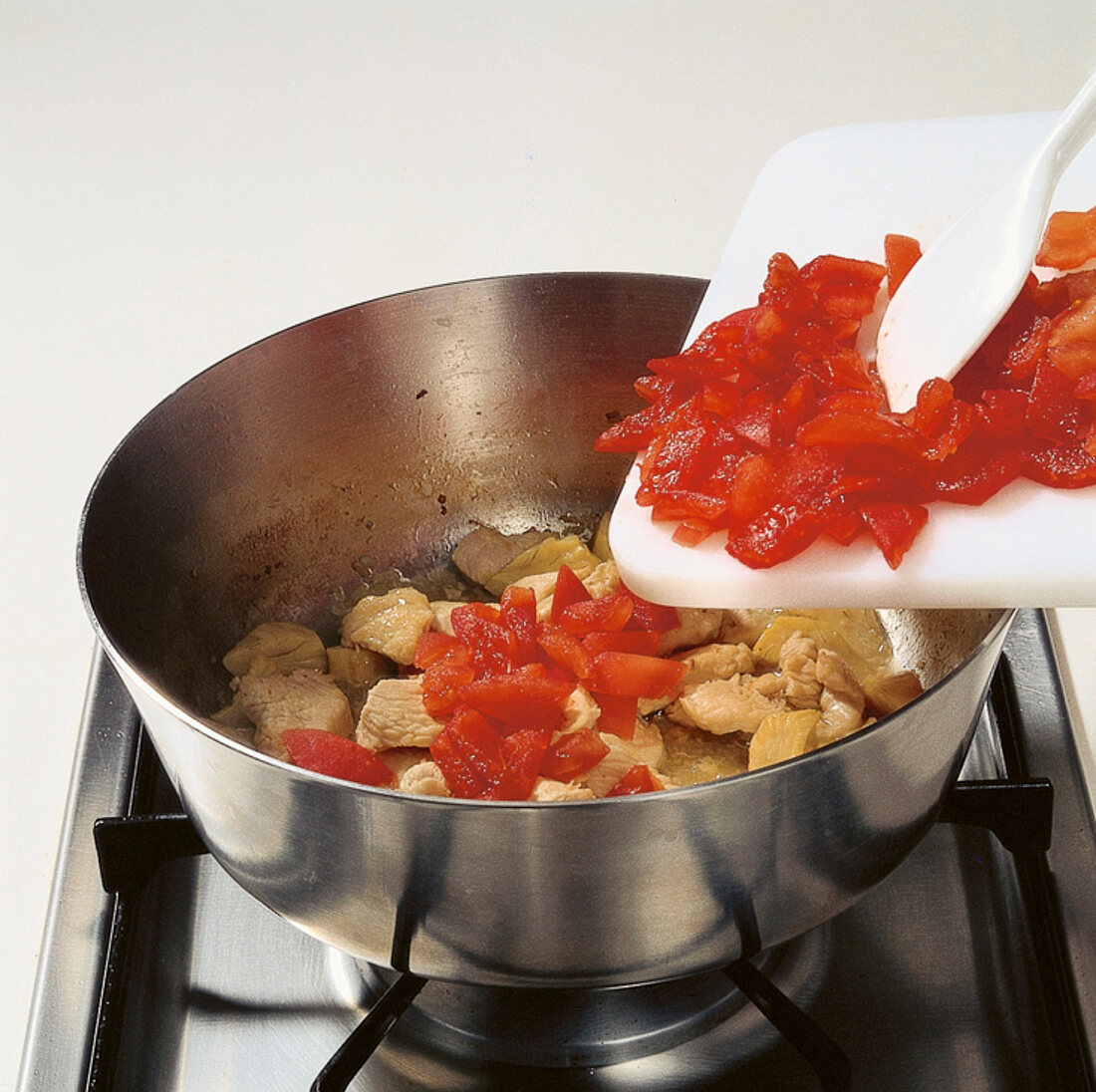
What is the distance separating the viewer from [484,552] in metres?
1.34

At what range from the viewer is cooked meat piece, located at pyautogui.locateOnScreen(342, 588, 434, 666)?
1.22 meters

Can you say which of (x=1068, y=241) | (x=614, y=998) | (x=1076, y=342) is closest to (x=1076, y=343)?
(x=1076, y=342)

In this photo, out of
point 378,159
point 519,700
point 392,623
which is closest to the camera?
point 519,700

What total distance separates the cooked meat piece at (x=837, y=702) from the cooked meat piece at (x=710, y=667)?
8 centimetres

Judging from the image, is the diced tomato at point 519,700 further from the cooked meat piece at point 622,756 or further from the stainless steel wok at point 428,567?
the stainless steel wok at point 428,567

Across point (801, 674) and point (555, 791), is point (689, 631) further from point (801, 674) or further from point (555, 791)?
point (555, 791)

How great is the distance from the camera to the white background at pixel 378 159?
1713 mm

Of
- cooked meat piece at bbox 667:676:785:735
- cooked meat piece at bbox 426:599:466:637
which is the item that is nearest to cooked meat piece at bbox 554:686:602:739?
cooked meat piece at bbox 667:676:785:735

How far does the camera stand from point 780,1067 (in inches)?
37.8

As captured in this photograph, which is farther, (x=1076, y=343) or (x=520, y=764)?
(x=520, y=764)

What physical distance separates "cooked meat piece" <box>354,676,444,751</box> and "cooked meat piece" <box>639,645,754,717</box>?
195mm

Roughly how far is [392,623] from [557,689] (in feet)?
0.85

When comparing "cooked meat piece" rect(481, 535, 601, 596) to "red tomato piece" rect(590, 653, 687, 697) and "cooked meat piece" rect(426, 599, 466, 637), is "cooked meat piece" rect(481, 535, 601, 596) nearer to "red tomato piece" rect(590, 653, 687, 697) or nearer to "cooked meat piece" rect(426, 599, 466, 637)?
"cooked meat piece" rect(426, 599, 466, 637)

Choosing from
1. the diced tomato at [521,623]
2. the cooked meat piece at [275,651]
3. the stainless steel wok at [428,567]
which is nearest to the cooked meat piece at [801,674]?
the stainless steel wok at [428,567]
